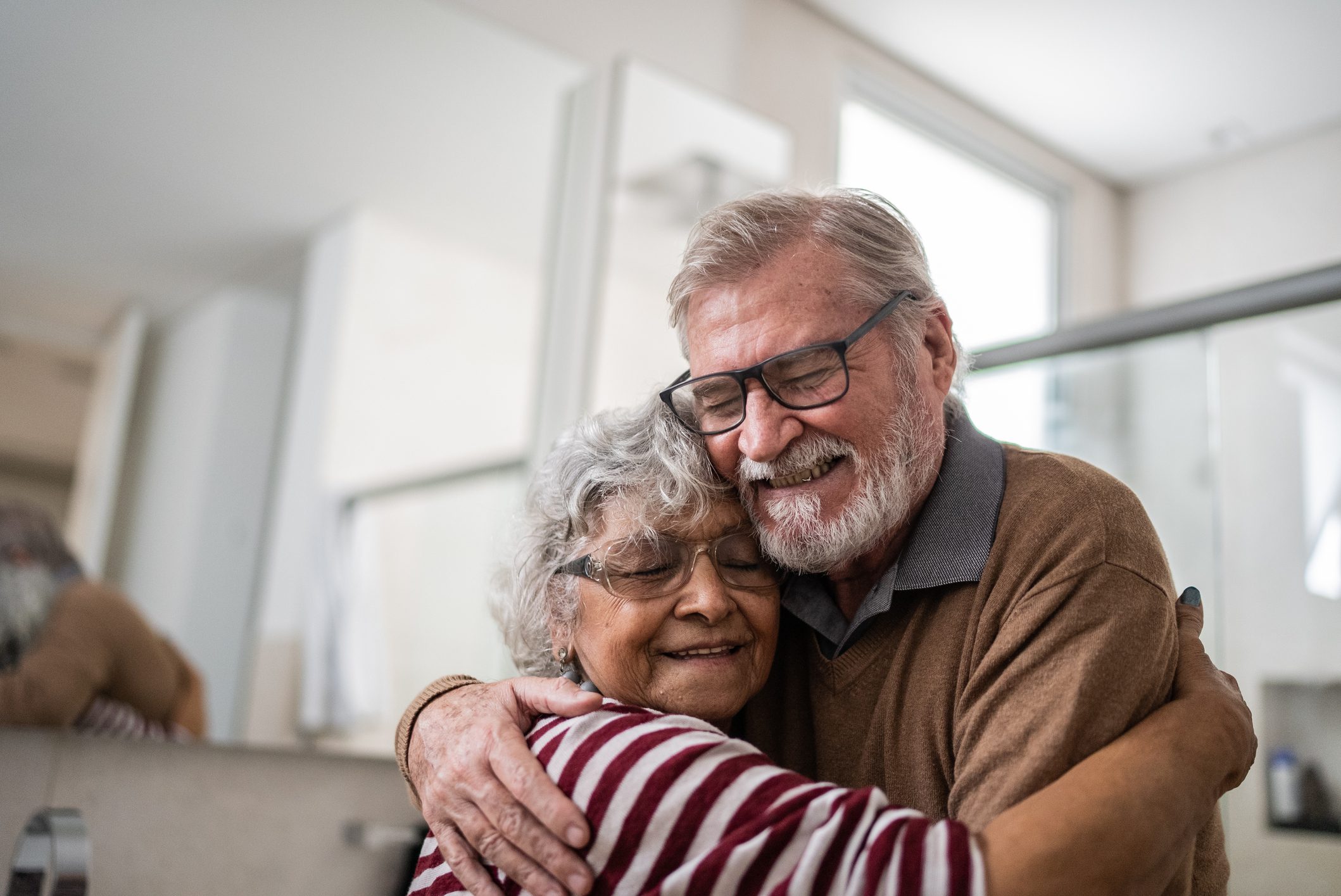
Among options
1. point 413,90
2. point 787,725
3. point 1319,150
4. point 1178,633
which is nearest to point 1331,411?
point 1178,633

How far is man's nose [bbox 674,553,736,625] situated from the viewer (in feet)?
3.54

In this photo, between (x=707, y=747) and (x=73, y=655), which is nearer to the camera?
(x=707, y=747)

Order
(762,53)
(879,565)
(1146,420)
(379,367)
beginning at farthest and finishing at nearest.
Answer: (762,53) < (1146,420) < (379,367) < (879,565)

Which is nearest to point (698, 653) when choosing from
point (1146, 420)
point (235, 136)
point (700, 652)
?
point (700, 652)

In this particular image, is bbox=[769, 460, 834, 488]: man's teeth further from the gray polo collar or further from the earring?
the earring

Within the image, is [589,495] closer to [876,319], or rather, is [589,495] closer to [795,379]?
[795,379]

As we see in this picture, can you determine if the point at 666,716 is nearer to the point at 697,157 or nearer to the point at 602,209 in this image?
the point at 602,209

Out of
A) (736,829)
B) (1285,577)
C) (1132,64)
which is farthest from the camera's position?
(1132,64)

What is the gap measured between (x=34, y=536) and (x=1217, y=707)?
5.03ft

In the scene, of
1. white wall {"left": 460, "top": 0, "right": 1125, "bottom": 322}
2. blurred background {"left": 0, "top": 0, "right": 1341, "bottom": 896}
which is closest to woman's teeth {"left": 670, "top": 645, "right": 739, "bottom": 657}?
blurred background {"left": 0, "top": 0, "right": 1341, "bottom": 896}

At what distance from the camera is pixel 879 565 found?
1.22 meters

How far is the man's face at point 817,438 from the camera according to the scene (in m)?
1.13

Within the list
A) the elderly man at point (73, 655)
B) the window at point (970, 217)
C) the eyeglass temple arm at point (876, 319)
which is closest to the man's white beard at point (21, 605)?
the elderly man at point (73, 655)

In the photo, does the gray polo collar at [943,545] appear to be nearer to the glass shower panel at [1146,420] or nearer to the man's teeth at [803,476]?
the man's teeth at [803,476]
